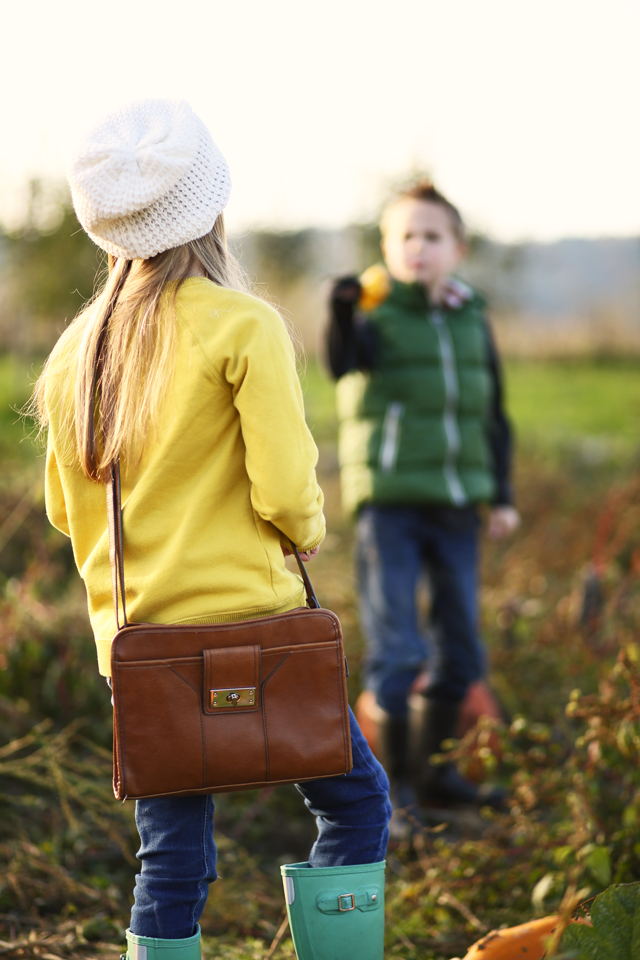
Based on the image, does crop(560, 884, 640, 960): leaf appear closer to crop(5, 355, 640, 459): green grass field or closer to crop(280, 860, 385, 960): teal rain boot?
crop(280, 860, 385, 960): teal rain boot

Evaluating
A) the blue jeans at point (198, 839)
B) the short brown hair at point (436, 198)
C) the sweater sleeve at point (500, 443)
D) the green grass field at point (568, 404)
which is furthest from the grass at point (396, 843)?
Answer: the green grass field at point (568, 404)

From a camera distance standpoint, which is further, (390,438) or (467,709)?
(467,709)

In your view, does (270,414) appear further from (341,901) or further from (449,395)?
(449,395)

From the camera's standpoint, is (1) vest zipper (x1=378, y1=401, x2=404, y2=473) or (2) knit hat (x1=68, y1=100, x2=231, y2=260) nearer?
(2) knit hat (x1=68, y1=100, x2=231, y2=260)

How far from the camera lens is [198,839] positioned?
1.57 metres

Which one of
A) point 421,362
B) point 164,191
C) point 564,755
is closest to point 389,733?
point 564,755

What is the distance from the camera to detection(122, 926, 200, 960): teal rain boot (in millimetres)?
1525

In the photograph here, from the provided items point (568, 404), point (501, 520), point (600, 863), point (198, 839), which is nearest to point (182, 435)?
point (198, 839)

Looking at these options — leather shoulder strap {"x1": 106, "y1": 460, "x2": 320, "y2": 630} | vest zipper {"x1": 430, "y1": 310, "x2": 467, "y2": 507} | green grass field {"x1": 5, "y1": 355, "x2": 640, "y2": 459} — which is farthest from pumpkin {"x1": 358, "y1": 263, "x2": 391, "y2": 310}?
green grass field {"x1": 5, "y1": 355, "x2": 640, "y2": 459}

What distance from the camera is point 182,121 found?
5.04 ft

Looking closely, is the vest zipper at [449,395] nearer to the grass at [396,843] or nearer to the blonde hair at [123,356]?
the grass at [396,843]

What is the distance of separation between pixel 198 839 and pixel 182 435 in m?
0.72

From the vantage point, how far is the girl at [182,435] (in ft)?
4.91

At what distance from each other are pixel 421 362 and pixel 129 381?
172 cm
